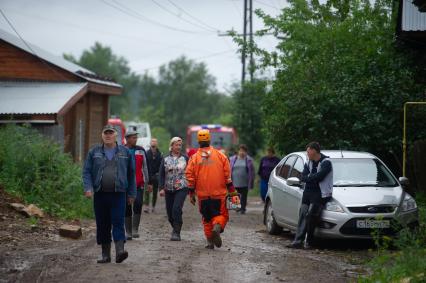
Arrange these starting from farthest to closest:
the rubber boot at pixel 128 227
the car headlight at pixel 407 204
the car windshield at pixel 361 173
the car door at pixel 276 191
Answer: the car door at pixel 276 191 → the car windshield at pixel 361 173 → the rubber boot at pixel 128 227 → the car headlight at pixel 407 204

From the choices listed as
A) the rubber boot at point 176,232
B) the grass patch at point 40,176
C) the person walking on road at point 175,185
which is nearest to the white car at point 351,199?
the person walking on road at point 175,185

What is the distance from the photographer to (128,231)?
13727mm

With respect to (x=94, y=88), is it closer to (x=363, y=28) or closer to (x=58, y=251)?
(x=363, y=28)

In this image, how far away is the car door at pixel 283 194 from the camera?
14.9 m

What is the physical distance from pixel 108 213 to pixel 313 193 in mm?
3910

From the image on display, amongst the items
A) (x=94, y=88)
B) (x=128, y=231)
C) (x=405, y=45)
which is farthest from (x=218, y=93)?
(x=128, y=231)

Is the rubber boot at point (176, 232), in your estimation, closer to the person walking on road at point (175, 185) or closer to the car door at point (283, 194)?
the person walking on road at point (175, 185)

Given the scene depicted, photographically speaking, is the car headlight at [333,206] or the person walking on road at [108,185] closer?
the person walking on road at [108,185]

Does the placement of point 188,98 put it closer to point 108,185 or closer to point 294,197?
point 294,197

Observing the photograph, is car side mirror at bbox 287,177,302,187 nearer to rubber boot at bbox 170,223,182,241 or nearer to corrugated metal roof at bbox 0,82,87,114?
rubber boot at bbox 170,223,182,241

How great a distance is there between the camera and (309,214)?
43.4 feet

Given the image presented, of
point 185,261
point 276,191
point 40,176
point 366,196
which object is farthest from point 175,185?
point 40,176

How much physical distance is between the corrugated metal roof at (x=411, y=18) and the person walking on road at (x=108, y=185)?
10113 millimetres

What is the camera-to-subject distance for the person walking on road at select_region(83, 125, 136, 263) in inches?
417
